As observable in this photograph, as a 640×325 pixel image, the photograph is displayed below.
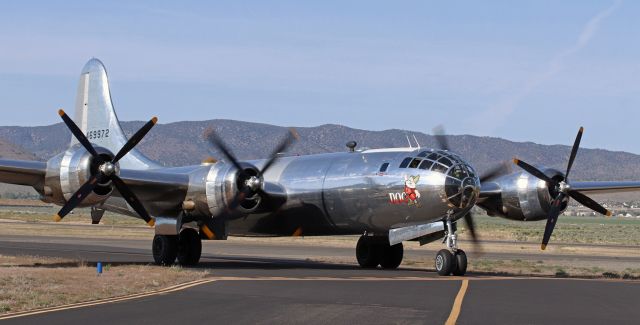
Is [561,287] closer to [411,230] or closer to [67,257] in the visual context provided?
[411,230]

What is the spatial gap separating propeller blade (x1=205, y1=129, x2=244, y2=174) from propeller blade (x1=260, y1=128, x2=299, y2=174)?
1222 millimetres

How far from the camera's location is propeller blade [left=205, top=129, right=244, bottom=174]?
30500 millimetres

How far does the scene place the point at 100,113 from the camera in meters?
38.2

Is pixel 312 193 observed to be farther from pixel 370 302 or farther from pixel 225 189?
pixel 370 302

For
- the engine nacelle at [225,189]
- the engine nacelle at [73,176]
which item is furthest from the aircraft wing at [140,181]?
the engine nacelle at [225,189]

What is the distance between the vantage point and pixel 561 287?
23.7 meters

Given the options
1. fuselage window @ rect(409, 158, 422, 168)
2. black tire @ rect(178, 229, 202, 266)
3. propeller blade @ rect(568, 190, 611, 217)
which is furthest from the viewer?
black tire @ rect(178, 229, 202, 266)

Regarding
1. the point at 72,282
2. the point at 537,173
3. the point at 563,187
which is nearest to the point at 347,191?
the point at 537,173

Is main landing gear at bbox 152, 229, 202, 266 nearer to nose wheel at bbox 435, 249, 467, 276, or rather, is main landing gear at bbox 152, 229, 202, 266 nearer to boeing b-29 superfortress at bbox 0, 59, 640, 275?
boeing b-29 superfortress at bbox 0, 59, 640, 275

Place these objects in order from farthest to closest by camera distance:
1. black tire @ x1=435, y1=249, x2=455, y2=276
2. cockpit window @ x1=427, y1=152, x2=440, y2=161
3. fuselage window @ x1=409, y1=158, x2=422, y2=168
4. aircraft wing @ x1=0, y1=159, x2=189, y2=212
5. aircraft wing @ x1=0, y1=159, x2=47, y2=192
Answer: fuselage window @ x1=409, y1=158, x2=422, y2=168, cockpit window @ x1=427, y1=152, x2=440, y2=161, aircraft wing @ x1=0, y1=159, x2=189, y2=212, aircraft wing @ x1=0, y1=159, x2=47, y2=192, black tire @ x1=435, y1=249, x2=455, y2=276

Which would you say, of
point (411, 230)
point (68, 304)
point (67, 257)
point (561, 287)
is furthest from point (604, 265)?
point (68, 304)

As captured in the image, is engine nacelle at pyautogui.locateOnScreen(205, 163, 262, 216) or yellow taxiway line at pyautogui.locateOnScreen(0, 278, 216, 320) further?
engine nacelle at pyautogui.locateOnScreen(205, 163, 262, 216)

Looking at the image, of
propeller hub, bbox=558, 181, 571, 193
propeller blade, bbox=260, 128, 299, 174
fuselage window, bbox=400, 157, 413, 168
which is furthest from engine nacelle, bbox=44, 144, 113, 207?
propeller hub, bbox=558, 181, 571, 193

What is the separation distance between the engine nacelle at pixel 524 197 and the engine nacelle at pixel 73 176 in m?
13.2
